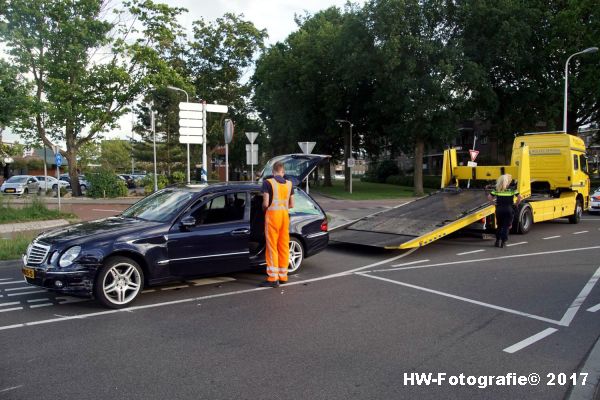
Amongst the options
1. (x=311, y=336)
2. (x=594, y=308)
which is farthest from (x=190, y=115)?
(x=594, y=308)

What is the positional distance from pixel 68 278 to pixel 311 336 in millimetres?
3010

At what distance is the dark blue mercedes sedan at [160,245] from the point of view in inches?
233

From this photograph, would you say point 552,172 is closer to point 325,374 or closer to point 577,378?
point 577,378

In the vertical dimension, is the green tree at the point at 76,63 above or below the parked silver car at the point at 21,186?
above

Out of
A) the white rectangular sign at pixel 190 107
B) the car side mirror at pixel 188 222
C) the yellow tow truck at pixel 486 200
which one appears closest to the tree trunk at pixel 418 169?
the yellow tow truck at pixel 486 200

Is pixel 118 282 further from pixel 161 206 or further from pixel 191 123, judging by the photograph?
pixel 191 123

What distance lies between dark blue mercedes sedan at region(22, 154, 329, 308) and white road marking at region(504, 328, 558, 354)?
3875mm

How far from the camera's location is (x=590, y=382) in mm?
3992

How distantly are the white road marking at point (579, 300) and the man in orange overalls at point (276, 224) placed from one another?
3767 mm

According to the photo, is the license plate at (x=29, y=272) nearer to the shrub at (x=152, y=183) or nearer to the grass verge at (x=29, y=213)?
the grass verge at (x=29, y=213)

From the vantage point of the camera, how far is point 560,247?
36.6 feet

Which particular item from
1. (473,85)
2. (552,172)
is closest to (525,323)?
(552,172)

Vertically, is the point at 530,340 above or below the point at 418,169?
below

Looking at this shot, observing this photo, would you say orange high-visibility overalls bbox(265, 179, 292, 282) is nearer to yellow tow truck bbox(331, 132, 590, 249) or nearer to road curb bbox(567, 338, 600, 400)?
yellow tow truck bbox(331, 132, 590, 249)
